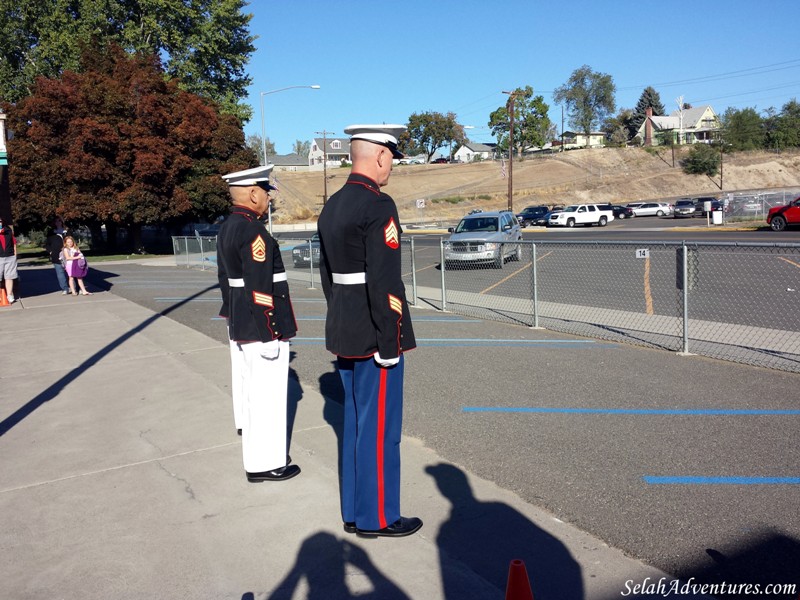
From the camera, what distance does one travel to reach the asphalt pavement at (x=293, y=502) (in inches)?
145

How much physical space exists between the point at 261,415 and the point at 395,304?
5.42 feet

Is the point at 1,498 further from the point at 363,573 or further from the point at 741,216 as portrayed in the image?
the point at 741,216

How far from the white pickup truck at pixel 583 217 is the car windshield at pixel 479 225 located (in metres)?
32.5

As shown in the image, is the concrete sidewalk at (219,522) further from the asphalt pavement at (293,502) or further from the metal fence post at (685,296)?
the metal fence post at (685,296)

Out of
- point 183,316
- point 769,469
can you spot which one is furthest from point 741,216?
point 769,469

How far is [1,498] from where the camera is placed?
4.98 m

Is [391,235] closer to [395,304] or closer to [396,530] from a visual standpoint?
[395,304]

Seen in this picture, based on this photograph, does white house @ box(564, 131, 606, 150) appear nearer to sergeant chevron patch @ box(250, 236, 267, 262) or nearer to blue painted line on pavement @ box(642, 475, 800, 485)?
blue painted line on pavement @ box(642, 475, 800, 485)

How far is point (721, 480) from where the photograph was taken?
4.77 metres

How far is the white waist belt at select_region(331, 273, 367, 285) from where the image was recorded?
4.01 meters

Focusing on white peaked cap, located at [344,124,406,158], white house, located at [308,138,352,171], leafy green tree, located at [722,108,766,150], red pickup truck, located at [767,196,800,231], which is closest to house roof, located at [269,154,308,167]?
white house, located at [308,138,352,171]

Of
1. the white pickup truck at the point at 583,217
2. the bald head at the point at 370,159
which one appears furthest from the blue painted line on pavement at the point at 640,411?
the white pickup truck at the point at 583,217

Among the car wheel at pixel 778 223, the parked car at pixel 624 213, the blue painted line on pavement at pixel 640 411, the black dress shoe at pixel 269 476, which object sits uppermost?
the parked car at pixel 624 213

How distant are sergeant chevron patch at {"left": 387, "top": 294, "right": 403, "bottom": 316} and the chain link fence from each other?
5375mm
